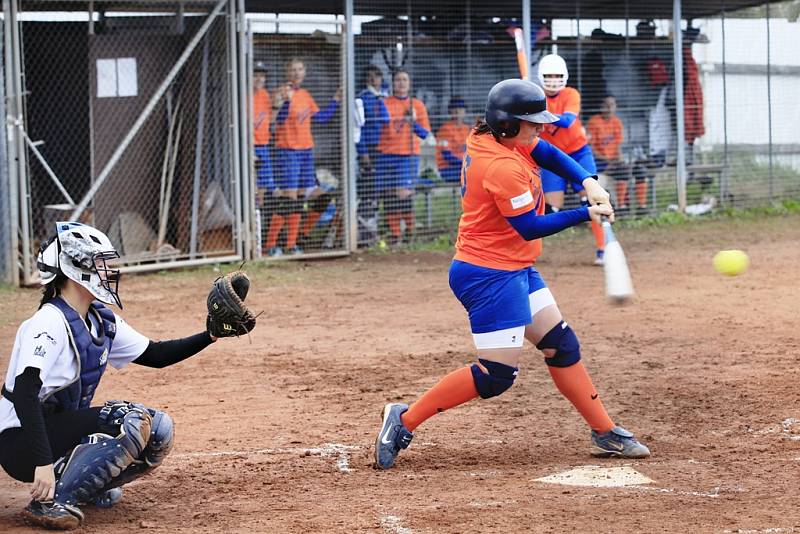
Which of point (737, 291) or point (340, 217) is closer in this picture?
point (737, 291)

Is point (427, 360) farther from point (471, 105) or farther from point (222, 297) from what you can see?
point (471, 105)

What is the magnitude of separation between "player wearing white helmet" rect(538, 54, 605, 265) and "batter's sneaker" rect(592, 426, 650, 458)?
4733mm

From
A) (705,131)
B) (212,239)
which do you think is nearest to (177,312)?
(212,239)

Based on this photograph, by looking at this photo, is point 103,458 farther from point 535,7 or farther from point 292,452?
point 535,7

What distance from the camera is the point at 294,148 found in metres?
12.6

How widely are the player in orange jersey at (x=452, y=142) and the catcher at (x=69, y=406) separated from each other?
9611 mm

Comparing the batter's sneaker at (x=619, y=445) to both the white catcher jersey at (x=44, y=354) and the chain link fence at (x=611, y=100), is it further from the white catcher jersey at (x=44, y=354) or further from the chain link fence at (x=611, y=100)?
the chain link fence at (x=611, y=100)

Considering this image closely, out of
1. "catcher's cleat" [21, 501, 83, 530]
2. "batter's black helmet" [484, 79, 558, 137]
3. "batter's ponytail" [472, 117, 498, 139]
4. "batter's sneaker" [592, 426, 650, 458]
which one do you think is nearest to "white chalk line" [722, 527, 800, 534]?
"batter's sneaker" [592, 426, 650, 458]

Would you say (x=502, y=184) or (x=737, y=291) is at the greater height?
(x=502, y=184)

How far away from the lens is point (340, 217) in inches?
519

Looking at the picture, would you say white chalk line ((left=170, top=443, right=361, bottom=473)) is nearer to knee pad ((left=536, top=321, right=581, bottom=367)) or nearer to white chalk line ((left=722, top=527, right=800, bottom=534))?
knee pad ((left=536, top=321, right=581, bottom=367))

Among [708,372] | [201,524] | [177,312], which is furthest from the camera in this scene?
[177,312]

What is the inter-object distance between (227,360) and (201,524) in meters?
3.51

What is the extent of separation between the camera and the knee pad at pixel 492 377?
5223mm
